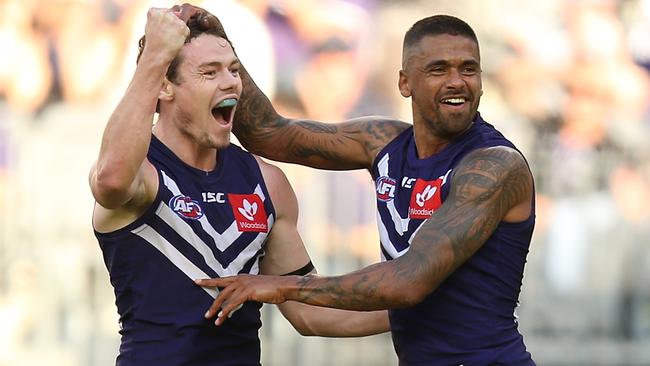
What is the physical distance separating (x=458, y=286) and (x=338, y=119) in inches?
191

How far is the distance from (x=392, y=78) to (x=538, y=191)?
1.45m

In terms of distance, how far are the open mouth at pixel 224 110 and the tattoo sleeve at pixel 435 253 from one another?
2.54 ft

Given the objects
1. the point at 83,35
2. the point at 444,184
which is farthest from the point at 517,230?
the point at 83,35

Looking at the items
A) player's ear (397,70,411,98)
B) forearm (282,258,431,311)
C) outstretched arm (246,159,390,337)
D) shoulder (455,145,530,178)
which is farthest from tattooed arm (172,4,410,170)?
forearm (282,258,431,311)

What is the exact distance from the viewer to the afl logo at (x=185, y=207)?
5320 millimetres

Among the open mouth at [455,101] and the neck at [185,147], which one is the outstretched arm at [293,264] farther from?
the open mouth at [455,101]

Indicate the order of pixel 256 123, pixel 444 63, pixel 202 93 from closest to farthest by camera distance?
pixel 202 93 < pixel 444 63 < pixel 256 123

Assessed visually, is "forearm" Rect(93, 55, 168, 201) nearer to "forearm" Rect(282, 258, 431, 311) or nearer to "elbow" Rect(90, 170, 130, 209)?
"elbow" Rect(90, 170, 130, 209)

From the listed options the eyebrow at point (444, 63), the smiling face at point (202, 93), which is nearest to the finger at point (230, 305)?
the smiling face at point (202, 93)

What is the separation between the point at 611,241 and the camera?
10.5 metres

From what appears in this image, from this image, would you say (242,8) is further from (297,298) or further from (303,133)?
(297,298)

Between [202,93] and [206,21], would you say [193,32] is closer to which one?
[206,21]

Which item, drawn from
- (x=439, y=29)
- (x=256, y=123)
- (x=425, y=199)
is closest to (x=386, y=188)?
(x=425, y=199)

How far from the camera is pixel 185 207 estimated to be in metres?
5.34
